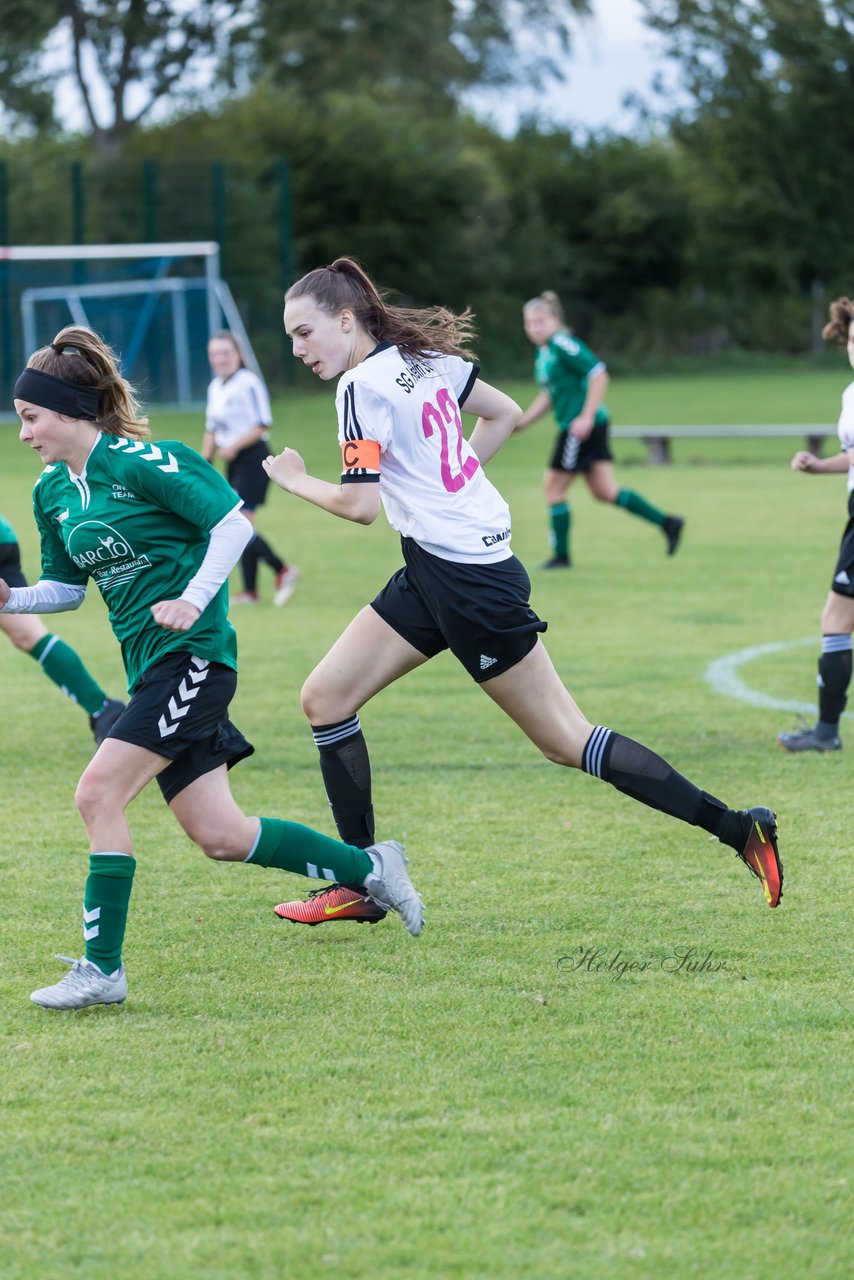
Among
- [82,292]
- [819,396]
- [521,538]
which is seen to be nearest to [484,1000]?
[521,538]

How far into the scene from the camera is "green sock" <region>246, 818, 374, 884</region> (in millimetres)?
4641

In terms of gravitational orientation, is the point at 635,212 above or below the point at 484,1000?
above

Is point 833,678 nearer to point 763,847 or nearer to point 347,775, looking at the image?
point 763,847

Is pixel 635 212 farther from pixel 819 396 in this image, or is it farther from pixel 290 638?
pixel 290 638

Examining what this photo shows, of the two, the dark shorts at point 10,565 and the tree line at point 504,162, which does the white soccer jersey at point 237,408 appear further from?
the tree line at point 504,162

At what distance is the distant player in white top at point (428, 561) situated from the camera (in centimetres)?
473

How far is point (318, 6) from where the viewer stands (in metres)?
41.2

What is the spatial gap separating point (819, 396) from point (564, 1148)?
30353 mm

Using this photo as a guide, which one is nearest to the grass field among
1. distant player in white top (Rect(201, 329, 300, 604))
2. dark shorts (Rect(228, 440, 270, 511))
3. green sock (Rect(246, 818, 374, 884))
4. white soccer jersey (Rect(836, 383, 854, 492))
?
green sock (Rect(246, 818, 374, 884))

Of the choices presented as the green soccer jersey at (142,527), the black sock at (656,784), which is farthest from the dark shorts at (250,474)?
the green soccer jersey at (142,527)

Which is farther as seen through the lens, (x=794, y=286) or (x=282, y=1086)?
(x=794, y=286)

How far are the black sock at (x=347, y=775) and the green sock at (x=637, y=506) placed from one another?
28.1 ft

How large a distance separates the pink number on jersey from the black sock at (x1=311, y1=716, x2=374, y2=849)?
822mm

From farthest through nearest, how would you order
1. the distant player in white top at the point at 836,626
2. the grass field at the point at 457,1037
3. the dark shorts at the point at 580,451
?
the dark shorts at the point at 580,451, the distant player in white top at the point at 836,626, the grass field at the point at 457,1037
